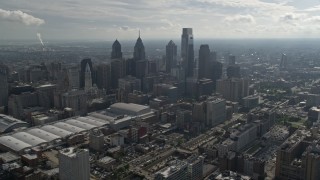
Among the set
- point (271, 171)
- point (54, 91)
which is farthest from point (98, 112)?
point (271, 171)

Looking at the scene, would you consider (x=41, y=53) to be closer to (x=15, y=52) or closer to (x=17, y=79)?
(x=15, y=52)

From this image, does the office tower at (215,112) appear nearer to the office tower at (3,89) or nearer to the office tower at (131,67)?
the office tower at (131,67)

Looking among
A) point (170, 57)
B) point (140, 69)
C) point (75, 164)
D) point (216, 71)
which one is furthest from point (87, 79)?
point (75, 164)

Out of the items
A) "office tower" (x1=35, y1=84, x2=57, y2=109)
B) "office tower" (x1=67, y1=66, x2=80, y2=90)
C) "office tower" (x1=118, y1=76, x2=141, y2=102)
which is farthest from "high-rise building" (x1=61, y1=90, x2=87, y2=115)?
"office tower" (x1=67, y1=66, x2=80, y2=90)

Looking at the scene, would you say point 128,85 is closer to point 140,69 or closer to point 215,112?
point 140,69

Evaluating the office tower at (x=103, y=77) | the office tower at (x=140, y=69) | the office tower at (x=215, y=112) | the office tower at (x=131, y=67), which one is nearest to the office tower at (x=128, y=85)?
the office tower at (x=103, y=77)

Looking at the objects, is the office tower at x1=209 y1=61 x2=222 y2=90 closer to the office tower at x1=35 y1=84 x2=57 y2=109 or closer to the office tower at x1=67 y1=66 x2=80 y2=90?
the office tower at x1=67 y1=66 x2=80 y2=90
